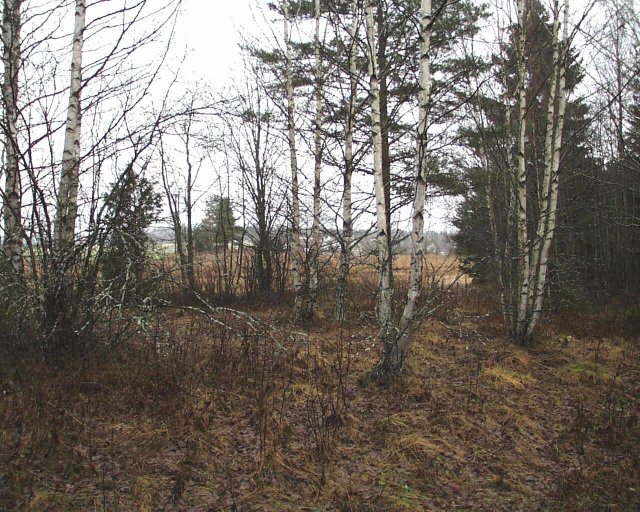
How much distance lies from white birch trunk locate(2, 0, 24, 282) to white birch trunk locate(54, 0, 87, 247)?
1.58 ft

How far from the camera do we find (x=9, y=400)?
A: 387 cm

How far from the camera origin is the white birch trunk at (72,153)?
195 inches

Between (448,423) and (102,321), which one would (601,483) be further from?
(102,321)

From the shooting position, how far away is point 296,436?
12.6ft

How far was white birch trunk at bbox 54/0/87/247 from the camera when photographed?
16.3ft

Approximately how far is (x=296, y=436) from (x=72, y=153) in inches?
168

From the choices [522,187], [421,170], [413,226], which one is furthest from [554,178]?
[413,226]

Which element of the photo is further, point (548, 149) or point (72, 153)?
point (548, 149)

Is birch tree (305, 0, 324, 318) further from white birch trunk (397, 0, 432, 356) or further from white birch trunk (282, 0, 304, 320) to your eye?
white birch trunk (397, 0, 432, 356)

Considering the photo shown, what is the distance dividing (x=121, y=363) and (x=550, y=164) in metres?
7.17

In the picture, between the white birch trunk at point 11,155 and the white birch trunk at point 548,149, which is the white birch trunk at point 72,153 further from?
the white birch trunk at point 548,149

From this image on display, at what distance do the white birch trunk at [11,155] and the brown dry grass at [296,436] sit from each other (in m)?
1.37

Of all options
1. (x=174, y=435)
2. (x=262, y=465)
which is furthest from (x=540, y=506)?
(x=174, y=435)

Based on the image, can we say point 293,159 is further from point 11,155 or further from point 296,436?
point 296,436
